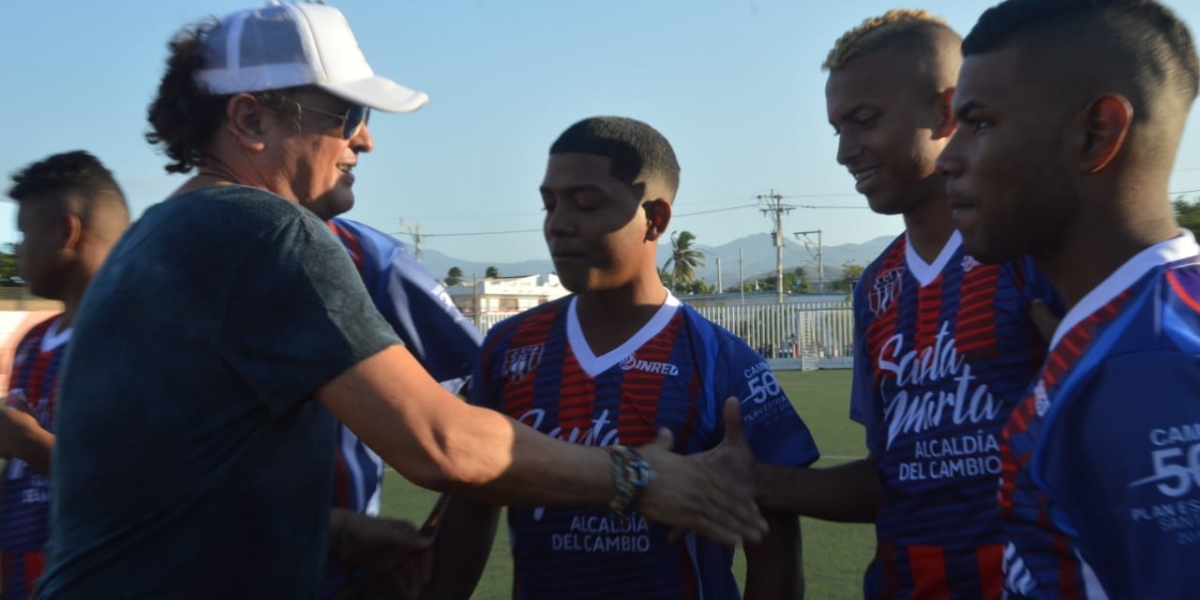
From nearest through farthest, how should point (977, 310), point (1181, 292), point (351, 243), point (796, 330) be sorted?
point (1181, 292), point (977, 310), point (351, 243), point (796, 330)

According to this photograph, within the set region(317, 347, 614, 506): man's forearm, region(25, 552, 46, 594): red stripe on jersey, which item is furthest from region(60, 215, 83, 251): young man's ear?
region(317, 347, 614, 506): man's forearm

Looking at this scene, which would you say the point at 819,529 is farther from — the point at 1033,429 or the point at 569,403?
the point at 1033,429

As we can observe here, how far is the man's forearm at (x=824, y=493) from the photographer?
3111 millimetres

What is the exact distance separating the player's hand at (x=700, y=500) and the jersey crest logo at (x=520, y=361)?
2.22ft

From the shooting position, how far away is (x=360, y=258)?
11.8ft

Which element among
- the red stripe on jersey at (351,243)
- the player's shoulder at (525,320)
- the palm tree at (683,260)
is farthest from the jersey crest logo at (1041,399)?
the palm tree at (683,260)

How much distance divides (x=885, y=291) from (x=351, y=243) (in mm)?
1773

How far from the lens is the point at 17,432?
147 inches

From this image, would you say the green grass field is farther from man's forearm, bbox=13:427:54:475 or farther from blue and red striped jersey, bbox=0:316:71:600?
man's forearm, bbox=13:427:54:475

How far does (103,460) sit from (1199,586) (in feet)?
6.51

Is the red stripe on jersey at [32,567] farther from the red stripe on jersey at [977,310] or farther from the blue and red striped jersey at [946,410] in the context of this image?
the red stripe on jersey at [977,310]

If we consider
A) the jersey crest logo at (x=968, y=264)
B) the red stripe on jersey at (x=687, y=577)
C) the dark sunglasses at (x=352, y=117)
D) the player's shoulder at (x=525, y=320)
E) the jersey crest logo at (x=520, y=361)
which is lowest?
the red stripe on jersey at (x=687, y=577)

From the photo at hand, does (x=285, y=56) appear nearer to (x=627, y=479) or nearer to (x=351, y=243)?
(x=351, y=243)

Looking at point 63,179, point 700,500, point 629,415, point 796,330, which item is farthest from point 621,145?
point 796,330
